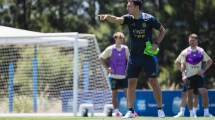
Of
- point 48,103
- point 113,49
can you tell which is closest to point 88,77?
point 48,103

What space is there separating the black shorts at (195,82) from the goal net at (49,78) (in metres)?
3.76

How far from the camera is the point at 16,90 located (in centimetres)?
1734

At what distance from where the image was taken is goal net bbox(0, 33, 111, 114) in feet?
52.5

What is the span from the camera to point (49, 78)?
719 inches

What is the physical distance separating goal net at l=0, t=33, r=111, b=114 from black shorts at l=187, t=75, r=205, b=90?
12.3 ft

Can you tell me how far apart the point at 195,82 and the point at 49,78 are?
6.87 meters

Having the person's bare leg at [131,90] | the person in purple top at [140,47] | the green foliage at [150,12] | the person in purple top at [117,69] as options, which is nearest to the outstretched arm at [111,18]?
the person in purple top at [140,47]

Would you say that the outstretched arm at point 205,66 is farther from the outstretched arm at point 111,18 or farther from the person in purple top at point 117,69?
the outstretched arm at point 111,18

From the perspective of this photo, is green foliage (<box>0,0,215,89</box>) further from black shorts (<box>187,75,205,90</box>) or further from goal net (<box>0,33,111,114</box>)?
black shorts (<box>187,75,205,90</box>)

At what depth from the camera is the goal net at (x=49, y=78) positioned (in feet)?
52.5

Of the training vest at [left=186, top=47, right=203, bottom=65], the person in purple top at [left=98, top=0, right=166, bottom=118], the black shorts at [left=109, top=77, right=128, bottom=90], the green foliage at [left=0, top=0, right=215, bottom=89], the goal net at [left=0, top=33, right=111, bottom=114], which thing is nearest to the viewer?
the person in purple top at [left=98, top=0, right=166, bottom=118]

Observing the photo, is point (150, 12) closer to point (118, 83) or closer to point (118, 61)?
point (118, 61)

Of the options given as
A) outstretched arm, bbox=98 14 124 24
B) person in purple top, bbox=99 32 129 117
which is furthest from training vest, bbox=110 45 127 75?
outstretched arm, bbox=98 14 124 24

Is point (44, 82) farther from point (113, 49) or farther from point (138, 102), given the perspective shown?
point (113, 49)
